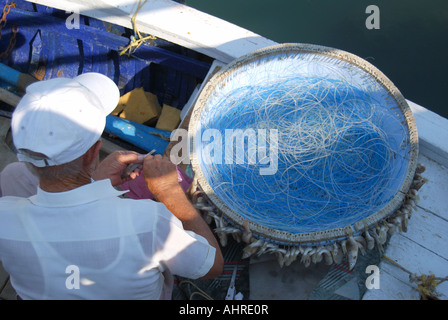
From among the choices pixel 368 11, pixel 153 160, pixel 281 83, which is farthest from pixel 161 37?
pixel 368 11

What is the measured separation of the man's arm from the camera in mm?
1465

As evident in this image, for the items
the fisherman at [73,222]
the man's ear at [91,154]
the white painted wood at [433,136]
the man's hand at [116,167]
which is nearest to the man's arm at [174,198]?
the man's hand at [116,167]

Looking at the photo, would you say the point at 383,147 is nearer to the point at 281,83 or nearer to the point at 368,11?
the point at 281,83

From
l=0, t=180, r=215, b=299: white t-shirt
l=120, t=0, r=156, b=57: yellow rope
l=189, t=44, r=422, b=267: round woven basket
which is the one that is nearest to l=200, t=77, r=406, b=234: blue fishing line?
l=189, t=44, r=422, b=267: round woven basket

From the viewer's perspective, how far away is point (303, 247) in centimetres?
155

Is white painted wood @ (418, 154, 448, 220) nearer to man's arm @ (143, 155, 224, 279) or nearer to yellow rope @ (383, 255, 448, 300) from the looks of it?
yellow rope @ (383, 255, 448, 300)

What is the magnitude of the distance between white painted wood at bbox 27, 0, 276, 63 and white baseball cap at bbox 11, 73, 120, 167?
3.95 feet

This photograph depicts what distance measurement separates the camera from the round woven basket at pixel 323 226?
153 centimetres

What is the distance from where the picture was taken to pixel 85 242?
1.12m

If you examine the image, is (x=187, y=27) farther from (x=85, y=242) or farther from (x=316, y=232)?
(x=85, y=242)

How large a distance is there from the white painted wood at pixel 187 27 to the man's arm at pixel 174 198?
0.92 metres

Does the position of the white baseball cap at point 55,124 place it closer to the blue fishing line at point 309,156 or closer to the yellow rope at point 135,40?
the blue fishing line at point 309,156

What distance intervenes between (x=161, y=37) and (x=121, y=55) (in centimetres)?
46
